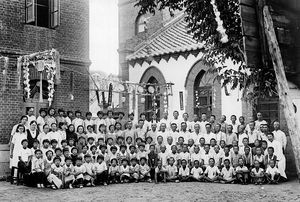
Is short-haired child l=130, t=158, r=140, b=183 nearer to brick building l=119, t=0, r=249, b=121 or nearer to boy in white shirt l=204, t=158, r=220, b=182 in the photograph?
boy in white shirt l=204, t=158, r=220, b=182

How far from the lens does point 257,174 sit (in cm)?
1163

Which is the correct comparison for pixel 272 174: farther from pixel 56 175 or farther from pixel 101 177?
pixel 56 175

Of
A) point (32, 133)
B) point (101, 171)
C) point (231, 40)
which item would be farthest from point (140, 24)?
point (231, 40)

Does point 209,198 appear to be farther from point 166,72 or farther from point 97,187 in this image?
point 166,72

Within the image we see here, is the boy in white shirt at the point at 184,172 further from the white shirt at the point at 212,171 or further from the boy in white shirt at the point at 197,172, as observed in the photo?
the white shirt at the point at 212,171

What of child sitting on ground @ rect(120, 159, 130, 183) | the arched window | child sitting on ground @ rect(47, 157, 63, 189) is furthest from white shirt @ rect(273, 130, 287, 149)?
the arched window

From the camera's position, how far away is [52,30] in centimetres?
1451

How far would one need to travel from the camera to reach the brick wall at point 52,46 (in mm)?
13297

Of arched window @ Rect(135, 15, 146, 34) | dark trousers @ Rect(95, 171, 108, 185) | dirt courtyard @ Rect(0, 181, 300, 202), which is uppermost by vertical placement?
arched window @ Rect(135, 15, 146, 34)

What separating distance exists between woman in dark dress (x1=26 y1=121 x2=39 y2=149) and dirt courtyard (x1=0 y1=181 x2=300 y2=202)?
4.40 feet

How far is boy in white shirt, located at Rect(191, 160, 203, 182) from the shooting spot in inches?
484

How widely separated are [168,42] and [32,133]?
957cm

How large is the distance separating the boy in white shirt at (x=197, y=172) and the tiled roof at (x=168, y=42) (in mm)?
6352

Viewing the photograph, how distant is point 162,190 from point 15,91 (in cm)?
624
